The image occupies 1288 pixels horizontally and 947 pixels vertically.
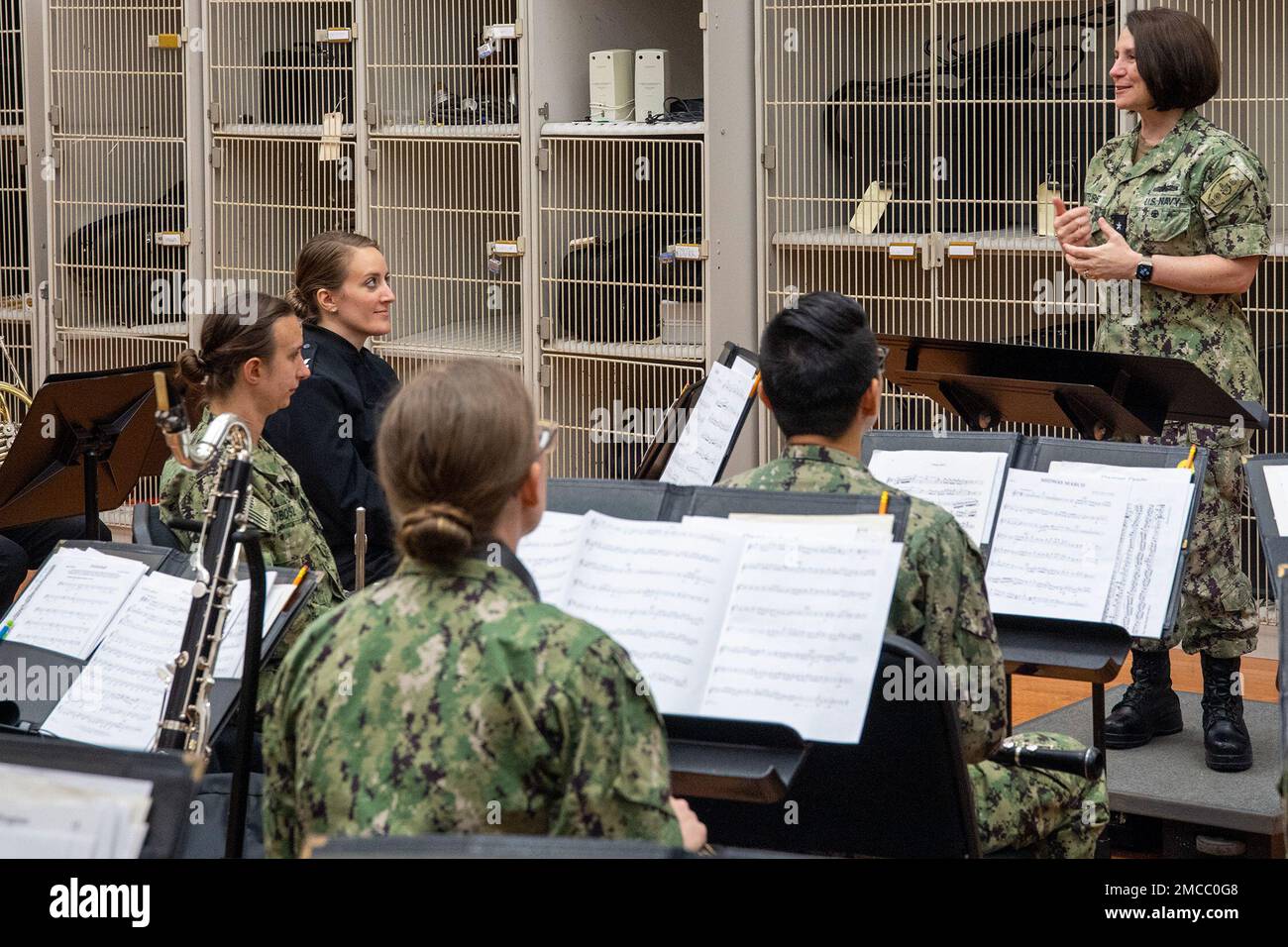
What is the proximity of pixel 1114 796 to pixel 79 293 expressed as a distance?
4529 mm

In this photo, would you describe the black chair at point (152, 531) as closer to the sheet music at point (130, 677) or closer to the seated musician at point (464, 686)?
the sheet music at point (130, 677)

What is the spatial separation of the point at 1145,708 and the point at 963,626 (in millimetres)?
1768

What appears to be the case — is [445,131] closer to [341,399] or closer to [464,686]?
[341,399]

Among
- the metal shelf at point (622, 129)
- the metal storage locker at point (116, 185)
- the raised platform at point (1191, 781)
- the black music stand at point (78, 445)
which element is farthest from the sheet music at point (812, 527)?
the metal storage locker at point (116, 185)

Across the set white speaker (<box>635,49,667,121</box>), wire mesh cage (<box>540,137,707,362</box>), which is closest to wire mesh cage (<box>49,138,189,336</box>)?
wire mesh cage (<box>540,137,707,362</box>)

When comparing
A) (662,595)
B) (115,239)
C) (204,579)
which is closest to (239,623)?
(204,579)

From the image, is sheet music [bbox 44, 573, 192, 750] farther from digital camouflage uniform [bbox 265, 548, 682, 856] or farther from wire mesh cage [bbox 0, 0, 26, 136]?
wire mesh cage [bbox 0, 0, 26, 136]

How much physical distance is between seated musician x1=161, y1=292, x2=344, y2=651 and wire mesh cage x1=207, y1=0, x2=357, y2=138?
8.82ft

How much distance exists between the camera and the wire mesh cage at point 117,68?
5992mm

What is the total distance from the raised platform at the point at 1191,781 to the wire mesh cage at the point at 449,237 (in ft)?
8.79

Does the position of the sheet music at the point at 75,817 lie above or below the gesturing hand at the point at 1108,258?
below

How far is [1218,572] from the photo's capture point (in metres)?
3.62

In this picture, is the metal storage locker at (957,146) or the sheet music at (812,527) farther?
the metal storage locker at (957,146)
